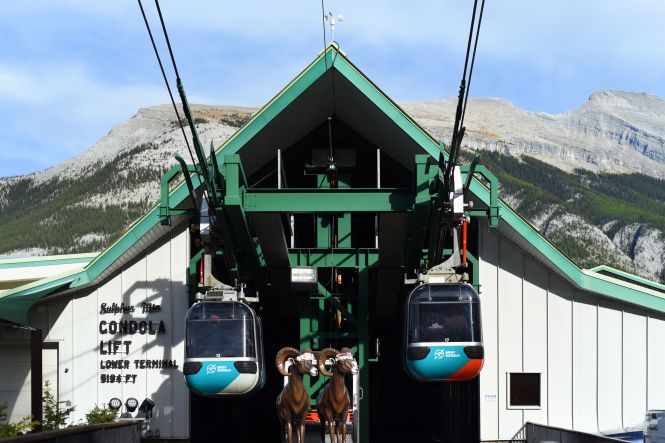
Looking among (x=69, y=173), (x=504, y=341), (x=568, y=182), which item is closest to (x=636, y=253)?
(x=568, y=182)

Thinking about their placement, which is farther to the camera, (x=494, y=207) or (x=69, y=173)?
(x=69, y=173)

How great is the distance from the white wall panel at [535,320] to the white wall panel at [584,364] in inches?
29.1

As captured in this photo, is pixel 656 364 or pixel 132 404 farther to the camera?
pixel 656 364

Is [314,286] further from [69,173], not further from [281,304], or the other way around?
[69,173]

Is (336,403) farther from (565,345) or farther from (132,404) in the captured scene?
(565,345)

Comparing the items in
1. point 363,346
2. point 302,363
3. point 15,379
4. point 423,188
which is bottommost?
point 15,379

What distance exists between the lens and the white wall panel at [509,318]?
27.4 metres

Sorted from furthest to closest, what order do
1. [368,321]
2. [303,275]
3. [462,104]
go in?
[368,321] < [303,275] < [462,104]

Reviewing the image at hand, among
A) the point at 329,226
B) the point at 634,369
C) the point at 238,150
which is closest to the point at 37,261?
the point at 238,150

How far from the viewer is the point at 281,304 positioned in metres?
30.8

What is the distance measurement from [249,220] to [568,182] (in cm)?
17251

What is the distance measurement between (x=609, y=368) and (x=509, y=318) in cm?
264

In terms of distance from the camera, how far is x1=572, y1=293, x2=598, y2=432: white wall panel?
27484mm

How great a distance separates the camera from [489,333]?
27625mm
